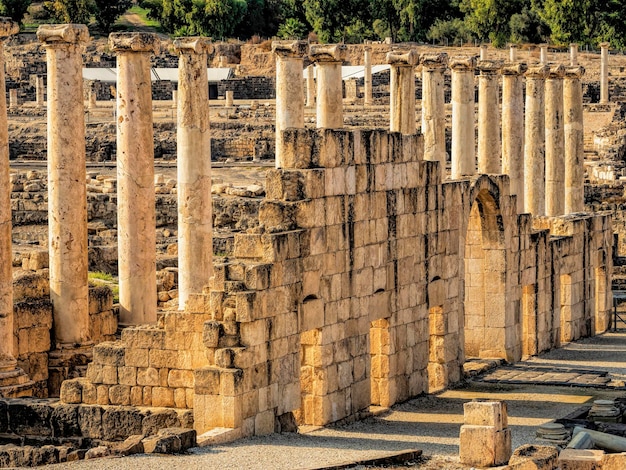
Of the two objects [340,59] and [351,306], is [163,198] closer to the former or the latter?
[340,59]

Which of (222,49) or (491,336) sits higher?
(222,49)

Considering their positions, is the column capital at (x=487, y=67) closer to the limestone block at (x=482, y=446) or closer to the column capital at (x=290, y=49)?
the column capital at (x=290, y=49)

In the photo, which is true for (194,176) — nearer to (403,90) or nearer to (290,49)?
(290,49)

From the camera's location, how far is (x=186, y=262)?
32031mm

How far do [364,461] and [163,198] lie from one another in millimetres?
22149

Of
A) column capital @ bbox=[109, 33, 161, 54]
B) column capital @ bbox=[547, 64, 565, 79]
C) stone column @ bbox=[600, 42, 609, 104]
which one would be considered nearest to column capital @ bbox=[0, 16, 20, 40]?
column capital @ bbox=[109, 33, 161, 54]

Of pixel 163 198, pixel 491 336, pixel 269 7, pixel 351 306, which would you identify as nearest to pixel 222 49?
pixel 269 7

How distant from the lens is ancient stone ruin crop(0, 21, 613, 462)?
2733 centimetres

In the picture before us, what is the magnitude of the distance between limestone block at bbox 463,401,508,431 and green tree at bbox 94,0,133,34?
77.3 m

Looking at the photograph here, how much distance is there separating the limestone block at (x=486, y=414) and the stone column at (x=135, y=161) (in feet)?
26.8

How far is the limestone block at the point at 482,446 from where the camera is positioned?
1002 inches

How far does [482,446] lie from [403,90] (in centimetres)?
1312

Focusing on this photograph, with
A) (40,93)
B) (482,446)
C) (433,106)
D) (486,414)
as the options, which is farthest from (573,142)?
(40,93)

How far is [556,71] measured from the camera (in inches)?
1758
